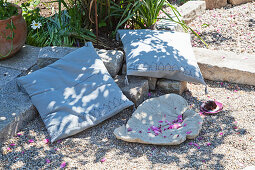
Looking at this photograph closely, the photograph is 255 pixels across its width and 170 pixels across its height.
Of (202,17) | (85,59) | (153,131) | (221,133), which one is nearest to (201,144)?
(221,133)

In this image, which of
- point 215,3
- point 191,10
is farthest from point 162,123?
point 215,3

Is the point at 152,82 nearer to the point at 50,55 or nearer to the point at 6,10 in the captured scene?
the point at 50,55

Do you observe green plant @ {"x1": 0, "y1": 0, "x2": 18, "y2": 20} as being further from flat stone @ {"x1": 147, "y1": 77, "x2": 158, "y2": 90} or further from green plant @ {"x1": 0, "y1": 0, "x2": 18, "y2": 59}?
flat stone @ {"x1": 147, "y1": 77, "x2": 158, "y2": 90}

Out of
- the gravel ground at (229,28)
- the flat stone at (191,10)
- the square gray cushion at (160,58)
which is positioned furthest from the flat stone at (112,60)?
the flat stone at (191,10)

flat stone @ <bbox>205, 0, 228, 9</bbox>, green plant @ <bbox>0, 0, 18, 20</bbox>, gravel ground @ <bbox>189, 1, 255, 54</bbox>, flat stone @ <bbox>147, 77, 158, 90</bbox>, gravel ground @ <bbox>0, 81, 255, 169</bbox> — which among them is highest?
green plant @ <bbox>0, 0, 18, 20</bbox>

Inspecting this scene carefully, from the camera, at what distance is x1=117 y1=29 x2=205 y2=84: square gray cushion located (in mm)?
2973

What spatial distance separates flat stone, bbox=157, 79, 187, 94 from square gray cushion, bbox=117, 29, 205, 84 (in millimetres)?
48

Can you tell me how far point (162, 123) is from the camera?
267 centimetres

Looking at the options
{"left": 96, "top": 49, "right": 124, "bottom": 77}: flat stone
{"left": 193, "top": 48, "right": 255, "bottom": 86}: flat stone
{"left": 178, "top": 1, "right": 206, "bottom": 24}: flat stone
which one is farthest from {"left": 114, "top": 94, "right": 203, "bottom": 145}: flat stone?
{"left": 178, "top": 1, "right": 206, "bottom": 24}: flat stone

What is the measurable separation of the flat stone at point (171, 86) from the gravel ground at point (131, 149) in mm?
429

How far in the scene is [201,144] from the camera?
2.45 metres

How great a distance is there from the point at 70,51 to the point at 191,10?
2.26 metres

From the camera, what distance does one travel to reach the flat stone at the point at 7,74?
3064 mm

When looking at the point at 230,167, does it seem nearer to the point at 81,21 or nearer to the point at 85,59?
the point at 85,59
